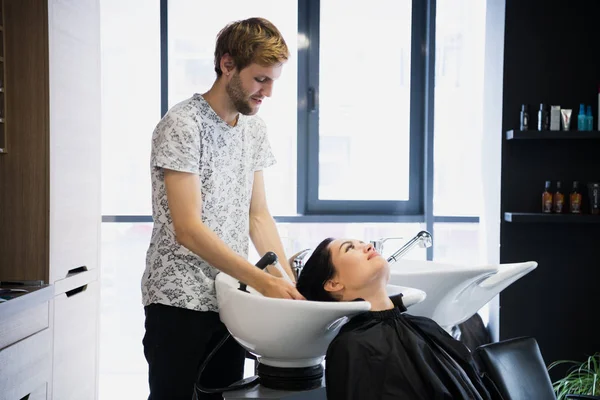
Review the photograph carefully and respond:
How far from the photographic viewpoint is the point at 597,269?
3367 mm

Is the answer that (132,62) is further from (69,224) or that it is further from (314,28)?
(69,224)

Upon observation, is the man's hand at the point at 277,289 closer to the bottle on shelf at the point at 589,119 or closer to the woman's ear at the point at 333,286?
the woman's ear at the point at 333,286

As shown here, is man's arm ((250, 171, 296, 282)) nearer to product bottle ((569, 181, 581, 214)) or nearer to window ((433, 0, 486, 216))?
product bottle ((569, 181, 581, 214))

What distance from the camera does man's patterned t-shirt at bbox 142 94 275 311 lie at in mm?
1895

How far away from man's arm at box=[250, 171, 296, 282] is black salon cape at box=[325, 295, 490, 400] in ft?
1.81

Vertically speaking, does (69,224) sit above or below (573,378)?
above

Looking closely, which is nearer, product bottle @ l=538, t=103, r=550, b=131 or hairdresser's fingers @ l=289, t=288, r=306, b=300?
hairdresser's fingers @ l=289, t=288, r=306, b=300

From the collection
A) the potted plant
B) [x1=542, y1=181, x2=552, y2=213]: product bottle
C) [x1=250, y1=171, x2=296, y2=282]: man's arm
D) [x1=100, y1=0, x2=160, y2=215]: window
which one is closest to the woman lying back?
[x1=250, y1=171, x2=296, y2=282]: man's arm

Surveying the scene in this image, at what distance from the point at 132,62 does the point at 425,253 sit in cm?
206

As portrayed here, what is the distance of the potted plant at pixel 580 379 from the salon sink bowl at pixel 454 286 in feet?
2.48

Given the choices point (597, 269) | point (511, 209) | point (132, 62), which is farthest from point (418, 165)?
point (132, 62)

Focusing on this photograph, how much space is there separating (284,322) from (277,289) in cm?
10

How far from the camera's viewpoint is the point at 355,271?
177cm

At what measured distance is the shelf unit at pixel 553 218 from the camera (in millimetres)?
3146
